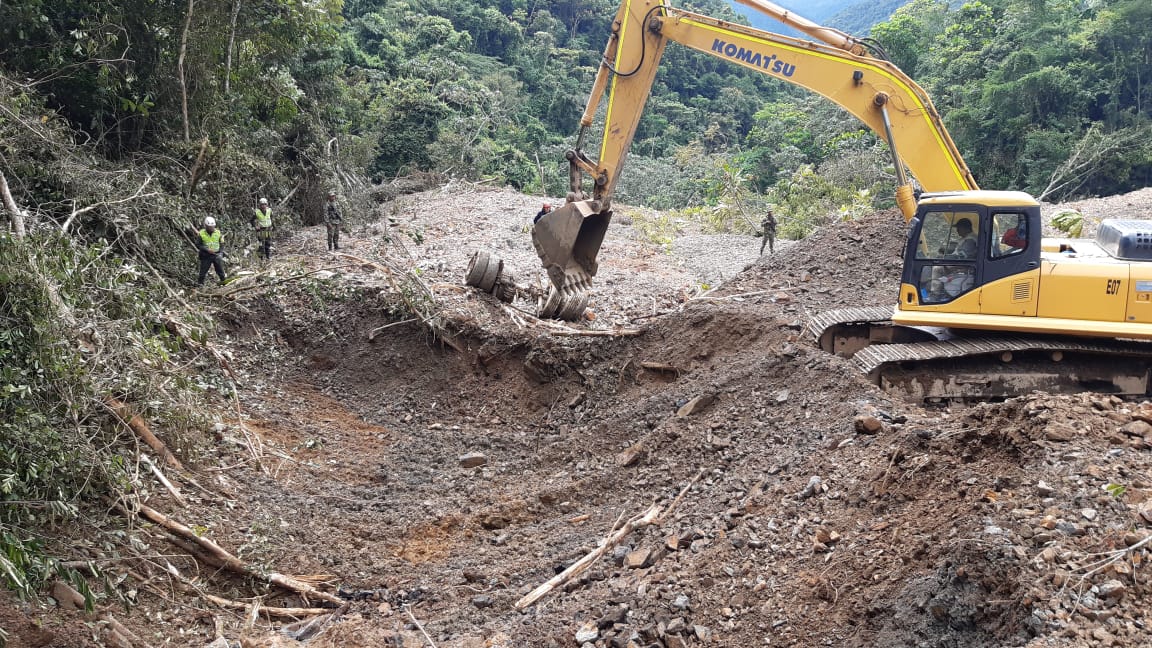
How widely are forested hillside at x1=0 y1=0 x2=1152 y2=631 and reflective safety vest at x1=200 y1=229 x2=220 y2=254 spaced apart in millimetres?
338

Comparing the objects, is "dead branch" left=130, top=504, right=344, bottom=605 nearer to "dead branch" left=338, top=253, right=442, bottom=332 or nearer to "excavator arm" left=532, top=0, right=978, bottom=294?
"dead branch" left=338, top=253, right=442, bottom=332

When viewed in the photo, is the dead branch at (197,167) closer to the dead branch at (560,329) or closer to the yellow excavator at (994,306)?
the dead branch at (560,329)

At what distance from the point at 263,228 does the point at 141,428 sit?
703cm

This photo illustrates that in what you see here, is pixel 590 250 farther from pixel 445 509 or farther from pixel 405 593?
pixel 405 593

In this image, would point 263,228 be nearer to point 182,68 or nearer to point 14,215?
point 182,68

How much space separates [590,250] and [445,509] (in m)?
3.63

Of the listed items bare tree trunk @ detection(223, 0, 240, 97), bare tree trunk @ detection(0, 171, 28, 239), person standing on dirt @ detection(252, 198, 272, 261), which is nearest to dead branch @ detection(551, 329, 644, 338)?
bare tree trunk @ detection(0, 171, 28, 239)

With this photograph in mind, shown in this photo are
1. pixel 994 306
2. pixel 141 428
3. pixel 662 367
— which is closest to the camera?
pixel 141 428

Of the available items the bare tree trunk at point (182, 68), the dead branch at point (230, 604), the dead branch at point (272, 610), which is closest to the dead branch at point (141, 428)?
the dead branch at point (230, 604)

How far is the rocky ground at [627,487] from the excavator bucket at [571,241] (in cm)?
59

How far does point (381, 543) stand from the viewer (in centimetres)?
601

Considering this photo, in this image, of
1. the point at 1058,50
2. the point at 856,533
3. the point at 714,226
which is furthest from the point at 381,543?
the point at 1058,50

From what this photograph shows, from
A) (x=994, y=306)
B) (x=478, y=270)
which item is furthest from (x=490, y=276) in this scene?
(x=994, y=306)

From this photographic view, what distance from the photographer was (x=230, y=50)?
11.7 metres
